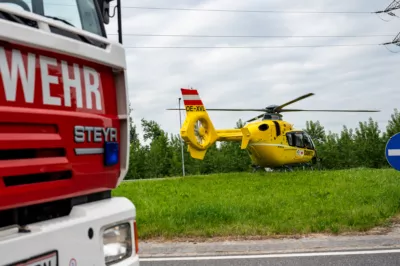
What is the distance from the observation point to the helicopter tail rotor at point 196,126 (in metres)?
22.4

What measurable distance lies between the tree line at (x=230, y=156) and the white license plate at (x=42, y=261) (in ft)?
128

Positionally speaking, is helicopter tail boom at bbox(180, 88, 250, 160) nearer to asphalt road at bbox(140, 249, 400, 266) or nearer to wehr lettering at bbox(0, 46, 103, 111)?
asphalt road at bbox(140, 249, 400, 266)

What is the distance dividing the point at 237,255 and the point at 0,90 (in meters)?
4.89

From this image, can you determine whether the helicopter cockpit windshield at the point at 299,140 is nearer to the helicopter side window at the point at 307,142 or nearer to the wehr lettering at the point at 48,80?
the helicopter side window at the point at 307,142

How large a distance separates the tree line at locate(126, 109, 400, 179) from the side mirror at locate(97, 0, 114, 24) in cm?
3783

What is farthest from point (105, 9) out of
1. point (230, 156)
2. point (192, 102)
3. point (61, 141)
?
point (230, 156)

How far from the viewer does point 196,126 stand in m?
22.9

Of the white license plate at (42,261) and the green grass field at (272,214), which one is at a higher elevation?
the white license plate at (42,261)

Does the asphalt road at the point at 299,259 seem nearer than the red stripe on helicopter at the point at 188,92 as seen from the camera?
Yes

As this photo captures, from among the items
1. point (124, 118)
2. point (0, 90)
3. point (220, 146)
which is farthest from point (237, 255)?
point (220, 146)

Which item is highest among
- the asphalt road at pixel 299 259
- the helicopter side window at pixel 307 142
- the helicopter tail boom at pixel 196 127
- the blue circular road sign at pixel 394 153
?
the helicopter tail boom at pixel 196 127

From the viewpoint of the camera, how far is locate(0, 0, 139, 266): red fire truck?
2094mm

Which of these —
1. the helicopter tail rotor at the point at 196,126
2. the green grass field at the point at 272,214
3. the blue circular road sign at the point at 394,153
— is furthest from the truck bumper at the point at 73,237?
the helicopter tail rotor at the point at 196,126

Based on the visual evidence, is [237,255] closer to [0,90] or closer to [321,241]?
[321,241]
